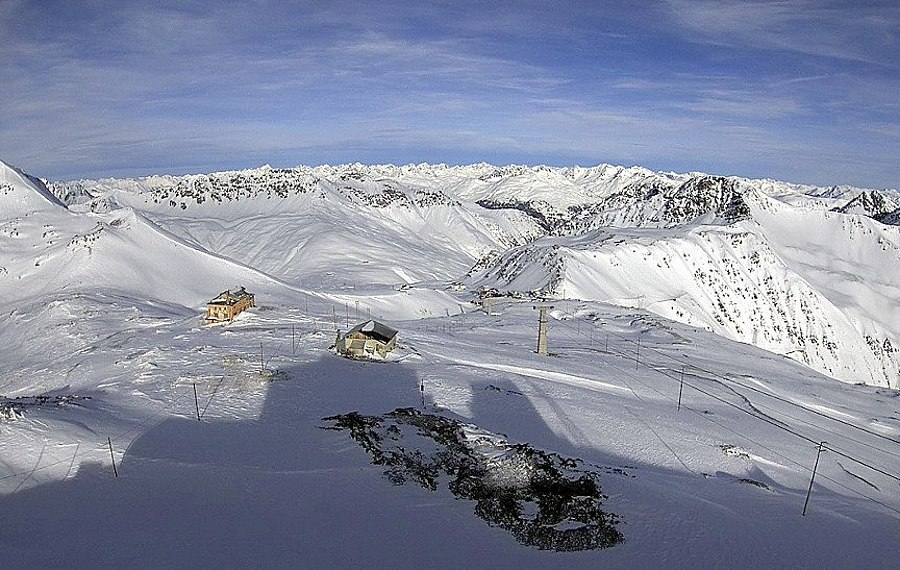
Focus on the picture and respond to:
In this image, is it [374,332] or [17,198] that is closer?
[374,332]

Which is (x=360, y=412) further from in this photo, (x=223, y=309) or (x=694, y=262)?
(x=694, y=262)

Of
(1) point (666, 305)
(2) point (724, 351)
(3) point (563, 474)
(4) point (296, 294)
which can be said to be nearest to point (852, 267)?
(1) point (666, 305)

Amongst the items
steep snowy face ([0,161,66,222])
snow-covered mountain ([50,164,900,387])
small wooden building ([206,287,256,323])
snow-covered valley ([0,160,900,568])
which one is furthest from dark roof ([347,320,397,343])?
steep snowy face ([0,161,66,222])

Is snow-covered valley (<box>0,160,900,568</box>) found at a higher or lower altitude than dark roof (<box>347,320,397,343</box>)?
lower

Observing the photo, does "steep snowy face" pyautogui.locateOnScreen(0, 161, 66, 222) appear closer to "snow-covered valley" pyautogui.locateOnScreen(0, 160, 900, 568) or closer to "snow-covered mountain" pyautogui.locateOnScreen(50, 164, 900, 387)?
"snow-covered valley" pyautogui.locateOnScreen(0, 160, 900, 568)

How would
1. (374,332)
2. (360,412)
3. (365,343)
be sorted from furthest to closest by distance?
(374,332) → (365,343) → (360,412)

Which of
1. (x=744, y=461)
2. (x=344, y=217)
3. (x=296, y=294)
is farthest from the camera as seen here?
(x=344, y=217)

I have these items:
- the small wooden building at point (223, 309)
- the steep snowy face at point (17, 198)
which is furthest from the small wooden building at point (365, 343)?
the steep snowy face at point (17, 198)

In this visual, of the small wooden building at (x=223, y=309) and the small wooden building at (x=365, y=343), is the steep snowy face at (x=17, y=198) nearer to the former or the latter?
the small wooden building at (x=223, y=309)

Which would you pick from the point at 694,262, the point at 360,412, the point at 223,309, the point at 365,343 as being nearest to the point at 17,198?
the point at 223,309

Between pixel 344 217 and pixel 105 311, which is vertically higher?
pixel 344 217

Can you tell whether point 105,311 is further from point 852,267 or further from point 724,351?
point 852,267
